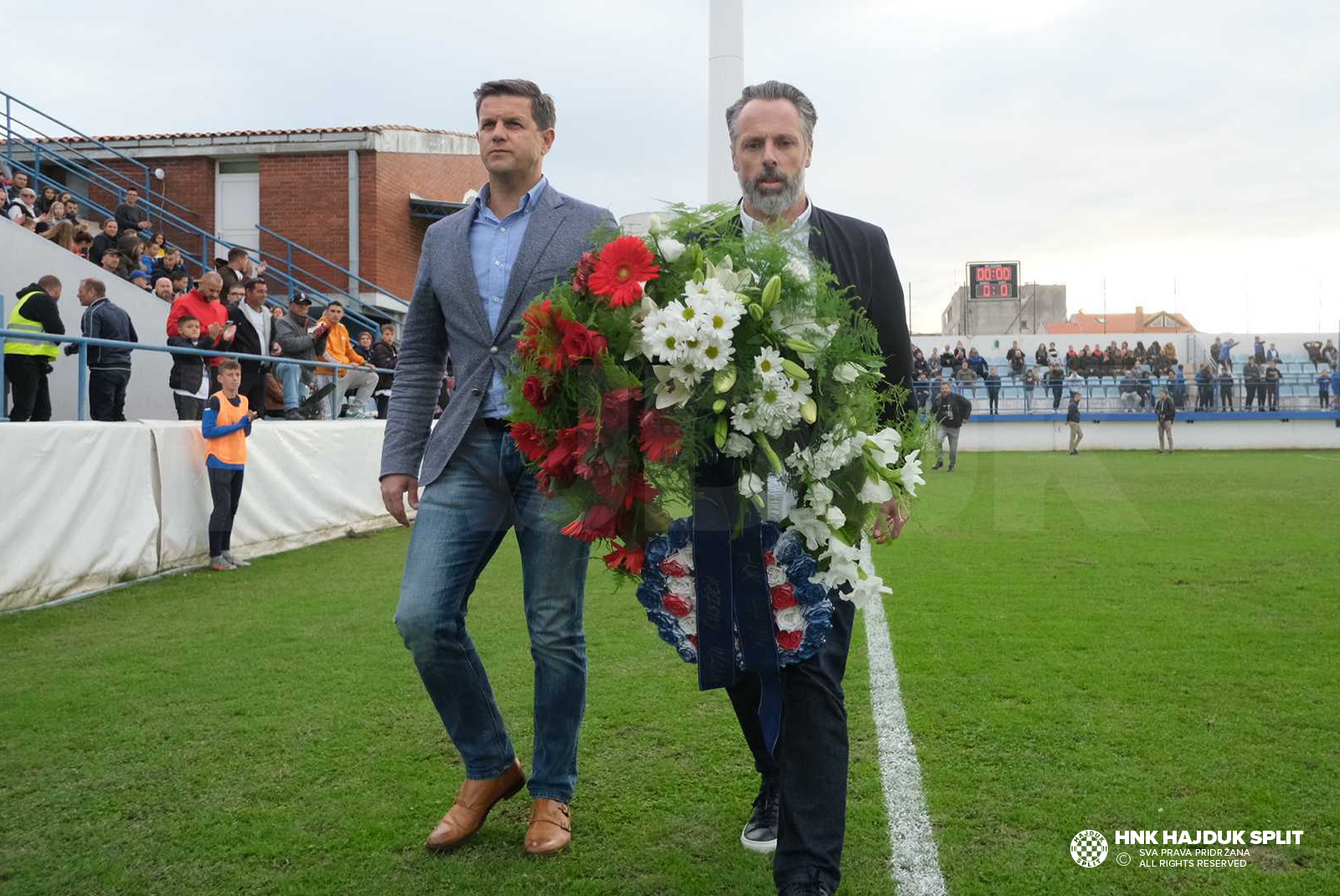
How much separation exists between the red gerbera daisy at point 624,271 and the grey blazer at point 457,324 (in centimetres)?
50

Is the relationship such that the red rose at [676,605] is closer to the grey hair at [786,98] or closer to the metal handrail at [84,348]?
the grey hair at [786,98]

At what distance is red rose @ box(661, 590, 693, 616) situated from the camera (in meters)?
2.97

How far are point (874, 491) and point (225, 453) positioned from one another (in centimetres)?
807

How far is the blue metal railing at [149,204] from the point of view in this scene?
59.0 ft

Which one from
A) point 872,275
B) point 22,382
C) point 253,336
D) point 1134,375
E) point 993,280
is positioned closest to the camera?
point 872,275

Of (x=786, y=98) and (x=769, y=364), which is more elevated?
(x=786, y=98)

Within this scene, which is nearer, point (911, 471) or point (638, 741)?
point (911, 471)

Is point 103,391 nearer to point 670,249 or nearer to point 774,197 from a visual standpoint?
point 774,197

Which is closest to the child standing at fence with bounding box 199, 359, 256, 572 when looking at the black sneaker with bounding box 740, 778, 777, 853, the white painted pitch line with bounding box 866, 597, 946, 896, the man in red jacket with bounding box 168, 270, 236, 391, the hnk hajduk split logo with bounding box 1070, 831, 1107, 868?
the man in red jacket with bounding box 168, 270, 236, 391

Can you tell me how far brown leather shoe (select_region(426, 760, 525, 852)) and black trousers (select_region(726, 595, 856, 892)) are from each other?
1038 millimetres

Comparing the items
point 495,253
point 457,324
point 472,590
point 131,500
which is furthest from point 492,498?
point 131,500

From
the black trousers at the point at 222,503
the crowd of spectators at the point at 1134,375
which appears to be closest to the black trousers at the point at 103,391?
the black trousers at the point at 222,503

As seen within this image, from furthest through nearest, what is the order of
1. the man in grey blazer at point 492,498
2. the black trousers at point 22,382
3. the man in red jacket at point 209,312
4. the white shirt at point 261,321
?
the white shirt at point 261,321 < the man in red jacket at point 209,312 < the black trousers at point 22,382 < the man in grey blazer at point 492,498

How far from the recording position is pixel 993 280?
56.4 metres
